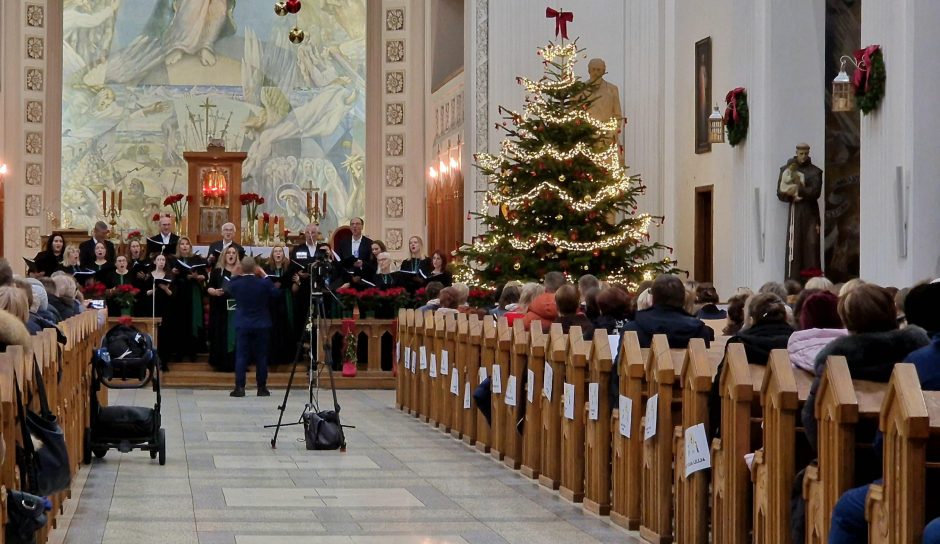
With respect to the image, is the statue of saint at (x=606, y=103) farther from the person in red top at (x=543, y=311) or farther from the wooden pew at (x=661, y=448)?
the wooden pew at (x=661, y=448)

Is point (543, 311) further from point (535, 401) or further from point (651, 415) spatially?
point (651, 415)

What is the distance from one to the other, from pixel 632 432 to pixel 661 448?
49cm

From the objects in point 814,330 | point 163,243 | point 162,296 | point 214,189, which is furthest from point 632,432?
point 214,189

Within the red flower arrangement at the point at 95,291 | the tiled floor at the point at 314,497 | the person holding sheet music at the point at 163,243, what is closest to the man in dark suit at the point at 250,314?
the red flower arrangement at the point at 95,291

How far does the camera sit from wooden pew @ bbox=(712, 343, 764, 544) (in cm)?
703

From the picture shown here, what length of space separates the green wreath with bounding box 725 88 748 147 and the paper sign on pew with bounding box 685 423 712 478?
466 inches

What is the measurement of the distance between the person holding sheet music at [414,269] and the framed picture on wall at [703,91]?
13.6 ft

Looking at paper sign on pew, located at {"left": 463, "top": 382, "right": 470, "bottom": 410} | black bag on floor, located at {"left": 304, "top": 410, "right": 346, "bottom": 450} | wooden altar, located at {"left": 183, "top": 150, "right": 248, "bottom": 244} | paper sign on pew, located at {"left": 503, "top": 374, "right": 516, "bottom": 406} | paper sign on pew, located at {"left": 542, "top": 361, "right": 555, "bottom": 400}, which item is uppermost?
wooden altar, located at {"left": 183, "top": 150, "right": 248, "bottom": 244}

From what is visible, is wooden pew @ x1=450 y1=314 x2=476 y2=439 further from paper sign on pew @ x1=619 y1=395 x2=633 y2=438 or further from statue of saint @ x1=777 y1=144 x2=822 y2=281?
statue of saint @ x1=777 y1=144 x2=822 y2=281

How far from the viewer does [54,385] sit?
888 centimetres

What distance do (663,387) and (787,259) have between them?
10368mm

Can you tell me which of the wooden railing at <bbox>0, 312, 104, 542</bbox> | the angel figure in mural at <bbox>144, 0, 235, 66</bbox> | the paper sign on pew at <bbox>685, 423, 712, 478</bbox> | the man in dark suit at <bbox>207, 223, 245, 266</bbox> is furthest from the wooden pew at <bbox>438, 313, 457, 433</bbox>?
the angel figure in mural at <bbox>144, 0, 235, 66</bbox>

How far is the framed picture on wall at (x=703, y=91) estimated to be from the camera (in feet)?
69.2

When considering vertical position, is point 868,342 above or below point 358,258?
below
